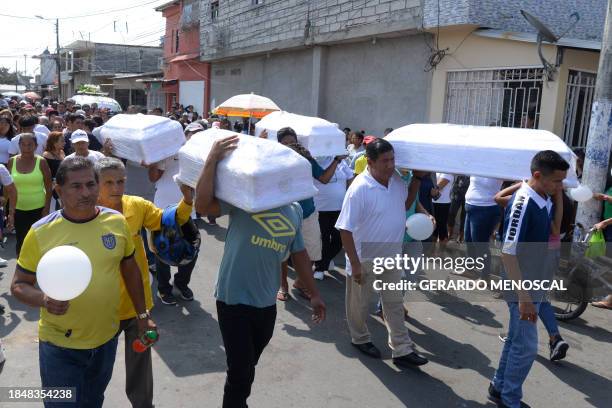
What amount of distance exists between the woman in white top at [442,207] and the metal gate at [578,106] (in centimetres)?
282

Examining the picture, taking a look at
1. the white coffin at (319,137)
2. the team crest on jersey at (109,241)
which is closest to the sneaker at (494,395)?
the team crest on jersey at (109,241)

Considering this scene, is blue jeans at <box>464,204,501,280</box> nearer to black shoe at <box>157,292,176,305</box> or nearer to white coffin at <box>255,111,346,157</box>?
white coffin at <box>255,111,346,157</box>

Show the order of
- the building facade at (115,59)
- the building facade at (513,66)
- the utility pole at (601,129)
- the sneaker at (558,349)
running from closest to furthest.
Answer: the sneaker at (558,349)
the utility pole at (601,129)
the building facade at (513,66)
the building facade at (115,59)

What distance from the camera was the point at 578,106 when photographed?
955cm

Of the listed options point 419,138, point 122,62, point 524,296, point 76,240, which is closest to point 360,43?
point 419,138

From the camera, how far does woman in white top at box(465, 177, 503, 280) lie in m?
6.57

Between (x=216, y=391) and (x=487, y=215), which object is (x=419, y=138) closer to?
(x=216, y=391)

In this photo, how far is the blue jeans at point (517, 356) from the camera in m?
3.61

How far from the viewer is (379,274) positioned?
14.7 ft

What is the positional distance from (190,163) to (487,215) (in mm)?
4395

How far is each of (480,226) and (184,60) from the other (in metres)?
21.5

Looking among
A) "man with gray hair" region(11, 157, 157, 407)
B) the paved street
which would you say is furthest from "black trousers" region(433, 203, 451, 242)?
"man with gray hair" region(11, 157, 157, 407)

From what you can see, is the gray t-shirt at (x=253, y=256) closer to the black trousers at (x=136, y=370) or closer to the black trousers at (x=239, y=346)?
the black trousers at (x=239, y=346)

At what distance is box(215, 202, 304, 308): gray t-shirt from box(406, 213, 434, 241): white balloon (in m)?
2.20
